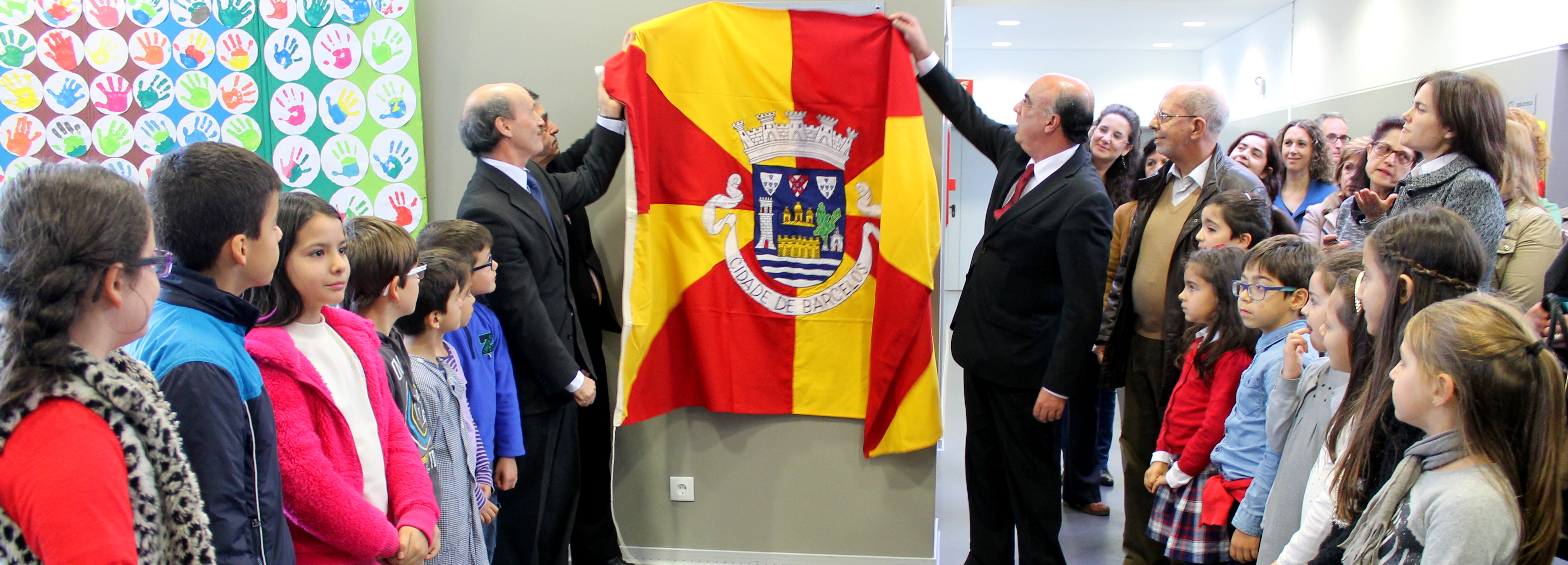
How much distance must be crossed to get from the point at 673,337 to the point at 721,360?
0.18 meters

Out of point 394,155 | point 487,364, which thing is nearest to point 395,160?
point 394,155

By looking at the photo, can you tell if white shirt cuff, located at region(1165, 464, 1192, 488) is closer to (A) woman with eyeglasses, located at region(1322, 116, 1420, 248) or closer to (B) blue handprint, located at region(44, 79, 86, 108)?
(A) woman with eyeglasses, located at region(1322, 116, 1420, 248)

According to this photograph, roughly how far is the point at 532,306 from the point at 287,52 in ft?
4.45

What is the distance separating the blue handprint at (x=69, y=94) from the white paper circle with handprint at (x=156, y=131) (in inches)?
7.6

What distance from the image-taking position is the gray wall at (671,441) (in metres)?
2.99

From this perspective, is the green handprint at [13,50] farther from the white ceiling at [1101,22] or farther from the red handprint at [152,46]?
the white ceiling at [1101,22]

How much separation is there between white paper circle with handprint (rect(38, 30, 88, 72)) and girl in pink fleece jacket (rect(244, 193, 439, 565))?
2024mm

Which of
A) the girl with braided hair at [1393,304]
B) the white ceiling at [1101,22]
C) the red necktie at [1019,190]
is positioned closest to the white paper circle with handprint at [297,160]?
the red necktie at [1019,190]

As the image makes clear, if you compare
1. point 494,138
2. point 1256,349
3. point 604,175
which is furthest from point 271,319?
point 1256,349

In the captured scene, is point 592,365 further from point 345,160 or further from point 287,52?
point 287,52

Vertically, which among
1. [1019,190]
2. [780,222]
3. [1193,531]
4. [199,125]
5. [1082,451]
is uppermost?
[199,125]

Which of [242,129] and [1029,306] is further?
[242,129]

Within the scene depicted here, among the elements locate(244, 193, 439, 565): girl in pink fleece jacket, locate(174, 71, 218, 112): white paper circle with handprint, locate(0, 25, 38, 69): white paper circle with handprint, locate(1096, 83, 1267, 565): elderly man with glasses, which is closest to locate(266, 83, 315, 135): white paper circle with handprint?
locate(174, 71, 218, 112): white paper circle with handprint

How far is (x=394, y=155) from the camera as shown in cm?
305
